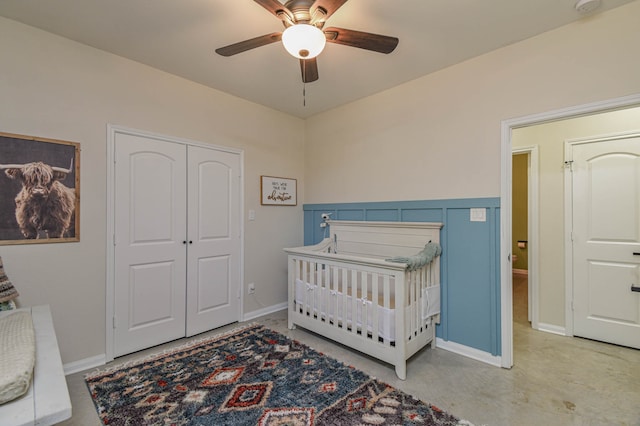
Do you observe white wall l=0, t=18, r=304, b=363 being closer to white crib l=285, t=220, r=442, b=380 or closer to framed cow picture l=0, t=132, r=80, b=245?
framed cow picture l=0, t=132, r=80, b=245

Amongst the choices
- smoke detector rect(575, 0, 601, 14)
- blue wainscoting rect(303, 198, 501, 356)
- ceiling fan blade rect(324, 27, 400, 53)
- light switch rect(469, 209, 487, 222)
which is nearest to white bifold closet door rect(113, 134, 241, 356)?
ceiling fan blade rect(324, 27, 400, 53)

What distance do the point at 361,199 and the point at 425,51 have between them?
1525mm

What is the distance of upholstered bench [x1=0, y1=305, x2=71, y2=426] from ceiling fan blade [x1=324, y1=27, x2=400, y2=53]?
1.93 meters

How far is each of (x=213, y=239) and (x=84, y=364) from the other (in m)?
1.38

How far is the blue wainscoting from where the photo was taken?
2.33 metres

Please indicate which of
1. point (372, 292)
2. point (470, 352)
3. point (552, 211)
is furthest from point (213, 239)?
point (552, 211)

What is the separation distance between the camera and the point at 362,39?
5.42 feet

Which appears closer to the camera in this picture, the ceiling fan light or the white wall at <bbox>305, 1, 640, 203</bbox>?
the ceiling fan light

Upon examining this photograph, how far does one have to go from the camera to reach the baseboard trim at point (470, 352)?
2.29 meters

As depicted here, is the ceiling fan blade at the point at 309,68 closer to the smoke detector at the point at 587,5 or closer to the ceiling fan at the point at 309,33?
the ceiling fan at the point at 309,33

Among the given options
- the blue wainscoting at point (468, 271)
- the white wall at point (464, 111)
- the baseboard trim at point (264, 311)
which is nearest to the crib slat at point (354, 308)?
the blue wainscoting at point (468, 271)

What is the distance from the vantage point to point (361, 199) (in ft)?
10.7

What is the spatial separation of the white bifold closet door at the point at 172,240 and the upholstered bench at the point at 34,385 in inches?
50.9

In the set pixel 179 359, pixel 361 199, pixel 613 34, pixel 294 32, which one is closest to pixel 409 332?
pixel 361 199
